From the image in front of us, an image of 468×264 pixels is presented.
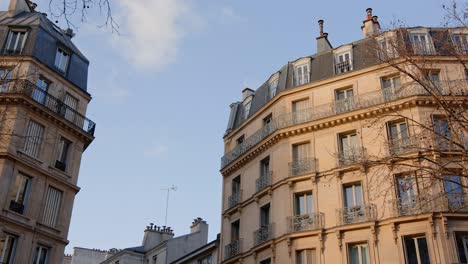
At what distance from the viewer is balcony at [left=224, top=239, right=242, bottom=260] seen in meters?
24.4

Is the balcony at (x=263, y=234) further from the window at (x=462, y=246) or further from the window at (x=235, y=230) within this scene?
the window at (x=462, y=246)

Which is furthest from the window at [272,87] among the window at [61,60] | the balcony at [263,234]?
the window at [61,60]

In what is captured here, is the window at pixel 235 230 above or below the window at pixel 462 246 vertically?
above

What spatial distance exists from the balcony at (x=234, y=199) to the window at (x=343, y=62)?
7849 millimetres

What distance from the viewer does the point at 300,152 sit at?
23.5 m

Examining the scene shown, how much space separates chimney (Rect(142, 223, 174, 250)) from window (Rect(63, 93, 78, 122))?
56.8 feet

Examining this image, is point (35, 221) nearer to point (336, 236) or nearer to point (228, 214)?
point (228, 214)

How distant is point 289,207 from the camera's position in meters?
22.1

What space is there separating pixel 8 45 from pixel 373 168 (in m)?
18.4

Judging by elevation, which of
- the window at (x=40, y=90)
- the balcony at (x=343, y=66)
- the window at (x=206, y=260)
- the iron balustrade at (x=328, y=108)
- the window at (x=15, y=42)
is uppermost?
the window at (x=15, y=42)

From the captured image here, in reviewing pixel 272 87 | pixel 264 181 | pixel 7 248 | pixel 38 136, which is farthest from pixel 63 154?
pixel 272 87

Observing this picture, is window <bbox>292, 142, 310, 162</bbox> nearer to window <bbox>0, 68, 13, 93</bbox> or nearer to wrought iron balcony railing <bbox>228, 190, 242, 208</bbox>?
wrought iron balcony railing <bbox>228, 190, 242, 208</bbox>

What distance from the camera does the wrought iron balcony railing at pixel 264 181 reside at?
78.1ft

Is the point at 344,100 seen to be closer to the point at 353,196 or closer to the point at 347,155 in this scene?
the point at 347,155
